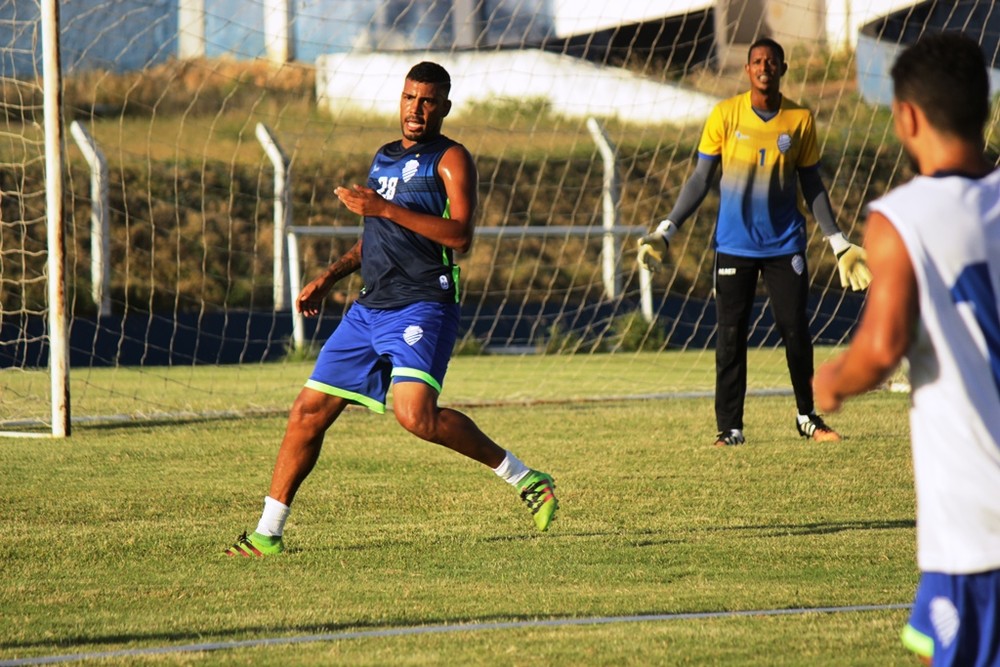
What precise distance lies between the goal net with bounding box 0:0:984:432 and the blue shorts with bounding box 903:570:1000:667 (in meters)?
8.31

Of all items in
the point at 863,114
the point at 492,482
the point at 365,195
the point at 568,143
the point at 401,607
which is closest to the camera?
the point at 401,607

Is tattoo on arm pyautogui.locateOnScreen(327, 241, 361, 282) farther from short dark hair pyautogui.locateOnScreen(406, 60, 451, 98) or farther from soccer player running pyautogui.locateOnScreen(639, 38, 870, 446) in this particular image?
soccer player running pyautogui.locateOnScreen(639, 38, 870, 446)

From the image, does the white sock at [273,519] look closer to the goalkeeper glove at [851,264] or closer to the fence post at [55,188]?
the goalkeeper glove at [851,264]

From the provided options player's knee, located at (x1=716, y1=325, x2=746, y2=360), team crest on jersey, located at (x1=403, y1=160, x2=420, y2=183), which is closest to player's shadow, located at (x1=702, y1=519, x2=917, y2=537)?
team crest on jersey, located at (x1=403, y1=160, x2=420, y2=183)

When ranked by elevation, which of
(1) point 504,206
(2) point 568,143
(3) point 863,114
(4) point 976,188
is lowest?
(1) point 504,206

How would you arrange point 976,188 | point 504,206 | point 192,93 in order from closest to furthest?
point 976,188, point 192,93, point 504,206

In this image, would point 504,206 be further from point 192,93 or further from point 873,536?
point 873,536

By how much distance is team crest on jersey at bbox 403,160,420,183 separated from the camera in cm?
614

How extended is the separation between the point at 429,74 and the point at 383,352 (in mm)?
1160

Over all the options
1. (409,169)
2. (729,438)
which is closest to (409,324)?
(409,169)

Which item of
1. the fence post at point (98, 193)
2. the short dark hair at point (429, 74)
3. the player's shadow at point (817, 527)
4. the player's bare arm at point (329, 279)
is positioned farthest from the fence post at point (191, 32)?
the player's shadow at point (817, 527)

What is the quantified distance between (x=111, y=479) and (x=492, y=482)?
82.3 inches

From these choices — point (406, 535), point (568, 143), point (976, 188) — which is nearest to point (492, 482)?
point (406, 535)

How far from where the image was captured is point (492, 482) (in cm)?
788
